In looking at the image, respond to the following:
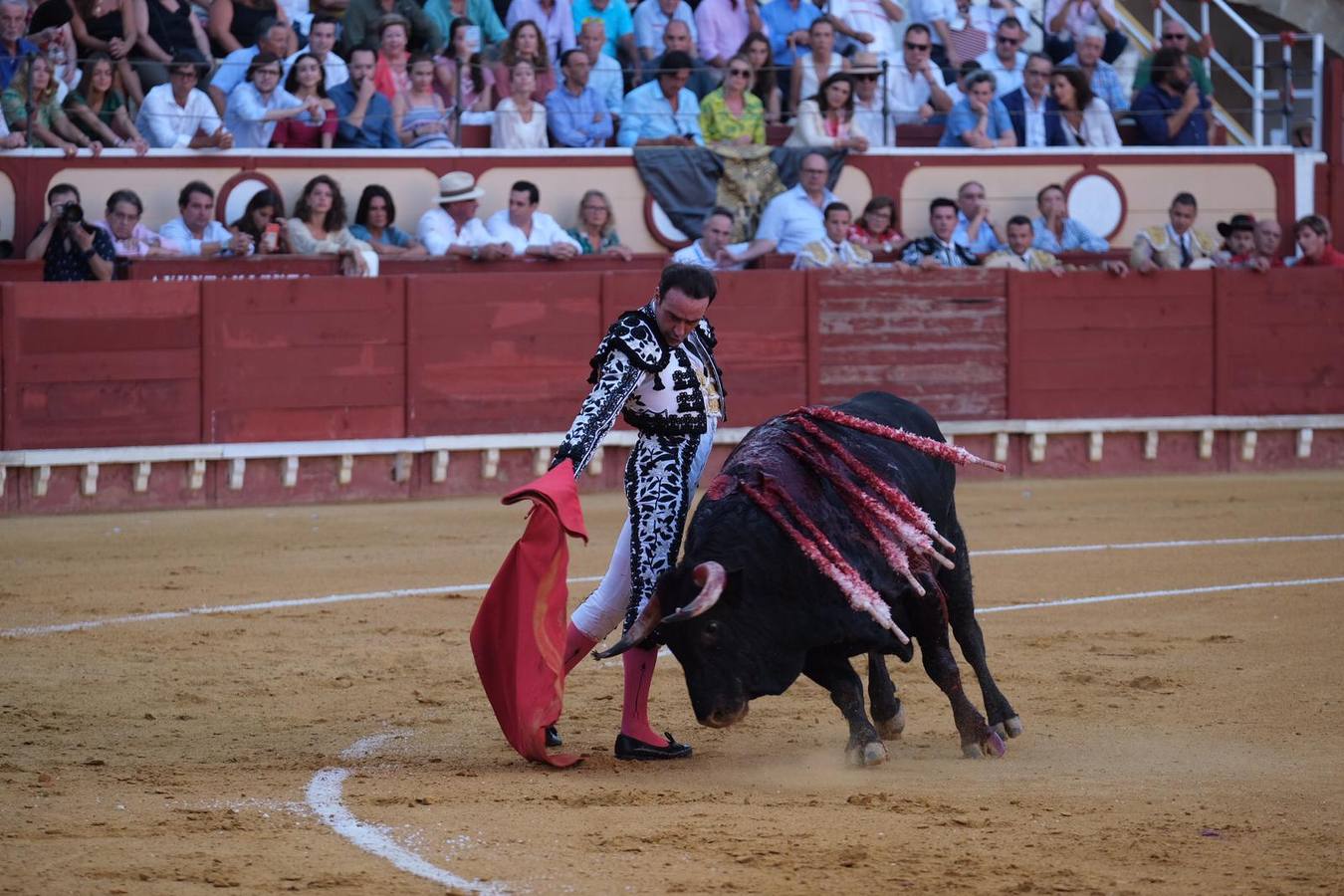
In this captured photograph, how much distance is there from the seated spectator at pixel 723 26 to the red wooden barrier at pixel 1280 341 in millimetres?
3060

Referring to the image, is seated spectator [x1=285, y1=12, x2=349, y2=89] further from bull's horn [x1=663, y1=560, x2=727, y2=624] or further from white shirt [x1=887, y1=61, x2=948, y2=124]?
bull's horn [x1=663, y1=560, x2=727, y2=624]

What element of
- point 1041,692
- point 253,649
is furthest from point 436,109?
point 1041,692

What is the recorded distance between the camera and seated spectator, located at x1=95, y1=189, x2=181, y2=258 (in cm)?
926

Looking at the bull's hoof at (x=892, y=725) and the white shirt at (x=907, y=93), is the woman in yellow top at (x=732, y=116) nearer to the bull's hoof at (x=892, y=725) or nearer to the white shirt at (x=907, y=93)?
the white shirt at (x=907, y=93)

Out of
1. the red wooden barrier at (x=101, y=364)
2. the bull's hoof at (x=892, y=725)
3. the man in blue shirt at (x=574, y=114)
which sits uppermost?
the man in blue shirt at (x=574, y=114)

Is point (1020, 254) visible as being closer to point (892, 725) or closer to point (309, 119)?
point (309, 119)

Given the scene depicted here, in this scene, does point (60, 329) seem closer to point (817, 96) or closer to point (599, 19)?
point (599, 19)

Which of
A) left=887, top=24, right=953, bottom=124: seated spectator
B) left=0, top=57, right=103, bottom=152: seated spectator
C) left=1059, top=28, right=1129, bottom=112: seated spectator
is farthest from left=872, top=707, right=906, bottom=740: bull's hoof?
left=1059, top=28, right=1129, bottom=112: seated spectator

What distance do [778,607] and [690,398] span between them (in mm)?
568

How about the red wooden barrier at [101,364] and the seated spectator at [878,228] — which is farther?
the seated spectator at [878,228]

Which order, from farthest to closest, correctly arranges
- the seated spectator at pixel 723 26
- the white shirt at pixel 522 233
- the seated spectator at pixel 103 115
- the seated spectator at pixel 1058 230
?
the seated spectator at pixel 723 26
the seated spectator at pixel 1058 230
the white shirt at pixel 522 233
the seated spectator at pixel 103 115

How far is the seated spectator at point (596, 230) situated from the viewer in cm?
1019

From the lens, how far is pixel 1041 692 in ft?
16.6

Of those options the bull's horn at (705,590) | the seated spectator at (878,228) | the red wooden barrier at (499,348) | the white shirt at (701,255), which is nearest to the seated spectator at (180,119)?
the red wooden barrier at (499,348)
